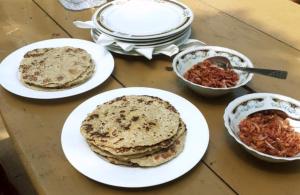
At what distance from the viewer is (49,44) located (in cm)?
137

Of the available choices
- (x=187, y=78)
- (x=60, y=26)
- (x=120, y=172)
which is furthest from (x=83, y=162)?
(x=60, y=26)

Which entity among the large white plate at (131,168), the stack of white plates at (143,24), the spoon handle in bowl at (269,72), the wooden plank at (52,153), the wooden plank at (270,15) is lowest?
the wooden plank at (52,153)

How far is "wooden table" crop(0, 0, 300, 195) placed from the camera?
0.88 m

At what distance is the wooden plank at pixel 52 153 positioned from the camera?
2.82 ft

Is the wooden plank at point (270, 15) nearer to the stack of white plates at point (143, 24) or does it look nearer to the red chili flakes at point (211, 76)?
the stack of white plates at point (143, 24)

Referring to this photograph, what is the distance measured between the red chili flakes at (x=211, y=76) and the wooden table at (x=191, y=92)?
0.04m

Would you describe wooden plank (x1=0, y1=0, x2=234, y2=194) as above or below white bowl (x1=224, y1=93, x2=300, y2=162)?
below

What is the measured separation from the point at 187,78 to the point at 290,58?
43 centimetres

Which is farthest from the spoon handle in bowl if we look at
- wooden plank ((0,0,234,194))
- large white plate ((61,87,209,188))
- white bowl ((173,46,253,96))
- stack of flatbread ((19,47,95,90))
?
stack of flatbread ((19,47,95,90))

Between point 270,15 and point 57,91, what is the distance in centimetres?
100

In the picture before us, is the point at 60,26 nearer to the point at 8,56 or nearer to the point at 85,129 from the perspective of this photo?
the point at 8,56

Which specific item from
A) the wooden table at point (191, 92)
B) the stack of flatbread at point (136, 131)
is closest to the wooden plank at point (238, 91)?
the wooden table at point (191, 92)

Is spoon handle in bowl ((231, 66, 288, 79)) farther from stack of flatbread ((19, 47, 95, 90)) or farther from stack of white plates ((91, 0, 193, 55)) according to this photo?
stack of flatbread ((19, 47, 95, 90))

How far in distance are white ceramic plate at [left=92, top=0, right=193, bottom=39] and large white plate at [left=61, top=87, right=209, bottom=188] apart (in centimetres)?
35
